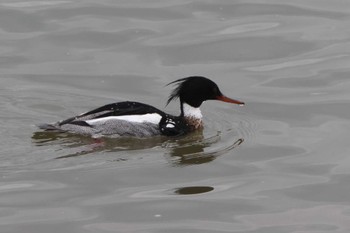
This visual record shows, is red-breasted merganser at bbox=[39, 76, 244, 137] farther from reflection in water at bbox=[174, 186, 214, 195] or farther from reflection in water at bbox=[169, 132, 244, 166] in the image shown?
reflection in water at bbox=[174, 186, 214, 195]

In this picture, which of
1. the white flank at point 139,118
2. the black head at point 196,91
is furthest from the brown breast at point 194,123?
the white flank at point 139,118

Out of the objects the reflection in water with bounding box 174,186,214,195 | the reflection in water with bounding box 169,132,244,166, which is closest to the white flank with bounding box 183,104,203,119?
the reflection in water with bounding box 169,132,244,166

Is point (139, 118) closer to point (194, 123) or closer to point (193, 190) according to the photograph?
point (194, 123)

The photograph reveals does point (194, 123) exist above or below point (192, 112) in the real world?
below

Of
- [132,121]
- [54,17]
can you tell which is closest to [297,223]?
[132,121]

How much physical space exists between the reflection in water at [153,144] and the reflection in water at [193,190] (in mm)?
951

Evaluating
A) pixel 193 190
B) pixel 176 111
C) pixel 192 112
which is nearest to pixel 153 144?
pixel 192 112

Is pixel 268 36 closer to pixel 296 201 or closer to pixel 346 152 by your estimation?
pixel 346 152

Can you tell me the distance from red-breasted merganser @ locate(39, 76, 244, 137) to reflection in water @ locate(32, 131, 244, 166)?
3.7 inches

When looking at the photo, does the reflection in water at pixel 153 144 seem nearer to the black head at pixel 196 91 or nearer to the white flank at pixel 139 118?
the white flank at pixel 139 118

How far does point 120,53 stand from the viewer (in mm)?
16938

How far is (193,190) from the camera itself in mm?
11820

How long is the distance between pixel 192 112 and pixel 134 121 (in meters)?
0.88

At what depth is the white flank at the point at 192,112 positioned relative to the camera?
14.5m
